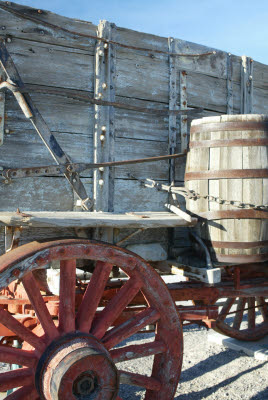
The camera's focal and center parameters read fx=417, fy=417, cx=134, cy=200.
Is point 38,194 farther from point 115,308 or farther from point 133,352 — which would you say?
point 133,352

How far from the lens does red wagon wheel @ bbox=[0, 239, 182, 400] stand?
2.51 m

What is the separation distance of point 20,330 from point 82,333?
396 mm

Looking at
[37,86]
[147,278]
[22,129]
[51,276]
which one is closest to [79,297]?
[51,276]

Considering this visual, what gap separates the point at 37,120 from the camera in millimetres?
3199

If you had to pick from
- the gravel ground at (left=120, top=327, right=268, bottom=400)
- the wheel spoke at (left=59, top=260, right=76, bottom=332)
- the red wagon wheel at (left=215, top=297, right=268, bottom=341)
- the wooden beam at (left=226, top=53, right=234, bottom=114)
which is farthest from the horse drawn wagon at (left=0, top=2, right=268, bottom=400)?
the red wagon wheel at (left=215, top=297, right=268, bottom=341)

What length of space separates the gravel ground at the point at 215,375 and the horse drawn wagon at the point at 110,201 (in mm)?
828

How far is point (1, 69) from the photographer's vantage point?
313cm

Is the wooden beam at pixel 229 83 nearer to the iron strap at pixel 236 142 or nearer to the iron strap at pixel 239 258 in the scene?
the iron strap at pixel 236 142

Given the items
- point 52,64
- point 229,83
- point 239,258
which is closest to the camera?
point 239,258

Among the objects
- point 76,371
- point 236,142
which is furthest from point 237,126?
point 76,371

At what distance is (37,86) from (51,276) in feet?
4.92

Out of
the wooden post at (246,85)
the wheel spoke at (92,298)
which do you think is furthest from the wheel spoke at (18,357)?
the wooden post at (246,85)

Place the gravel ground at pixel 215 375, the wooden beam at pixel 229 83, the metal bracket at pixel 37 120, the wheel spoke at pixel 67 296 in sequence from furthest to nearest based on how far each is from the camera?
the wooden beam at pixel 229 83 < the gravel ground at pixel 215 375 < the metal bracket at pixel 37 120 < the wheel spoke at pixel 67 296

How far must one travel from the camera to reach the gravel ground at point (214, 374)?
384cm
